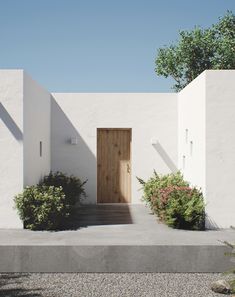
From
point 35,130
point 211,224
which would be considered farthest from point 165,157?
point 211,224

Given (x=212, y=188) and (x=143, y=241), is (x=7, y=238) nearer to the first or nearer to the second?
(x=143, y=241)

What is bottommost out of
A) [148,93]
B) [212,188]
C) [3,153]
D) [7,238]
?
[7,238]

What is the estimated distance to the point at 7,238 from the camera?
780 cm

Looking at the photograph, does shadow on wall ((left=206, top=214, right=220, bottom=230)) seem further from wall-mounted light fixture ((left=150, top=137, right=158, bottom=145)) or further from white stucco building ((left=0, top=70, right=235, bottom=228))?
wall-mounted light fixture ((left=150, top=137, right=158, bottom=145))

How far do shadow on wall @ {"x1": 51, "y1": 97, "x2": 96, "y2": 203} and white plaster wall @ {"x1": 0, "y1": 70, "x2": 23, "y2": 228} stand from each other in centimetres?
415

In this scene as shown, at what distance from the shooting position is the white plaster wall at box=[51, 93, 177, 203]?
13109 millimetres

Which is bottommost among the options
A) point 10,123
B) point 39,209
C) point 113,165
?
point 39,209

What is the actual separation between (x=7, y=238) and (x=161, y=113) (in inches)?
261

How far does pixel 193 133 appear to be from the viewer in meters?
10.3

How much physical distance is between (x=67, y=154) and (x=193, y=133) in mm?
4213

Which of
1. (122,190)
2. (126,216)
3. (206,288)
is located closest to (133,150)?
(122,190)

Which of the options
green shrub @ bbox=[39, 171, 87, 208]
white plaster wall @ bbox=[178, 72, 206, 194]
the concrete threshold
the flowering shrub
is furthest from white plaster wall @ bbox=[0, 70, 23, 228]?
white plaster wall @ bbox=[178, 72, 206, 194]

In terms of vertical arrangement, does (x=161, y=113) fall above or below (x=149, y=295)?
above

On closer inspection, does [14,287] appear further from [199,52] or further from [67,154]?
[199,52]
